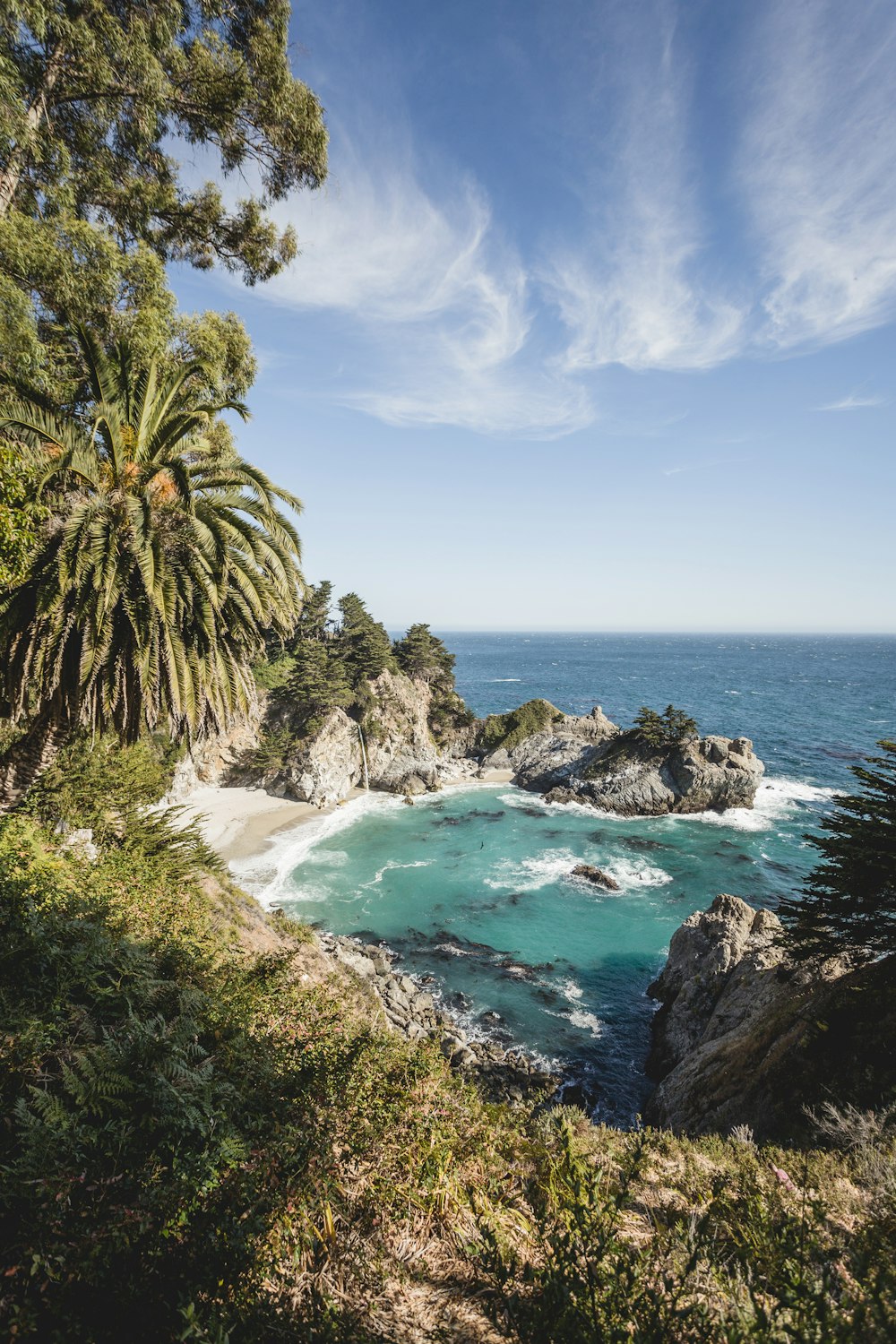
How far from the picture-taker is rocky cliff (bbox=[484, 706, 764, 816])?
43.4 meters

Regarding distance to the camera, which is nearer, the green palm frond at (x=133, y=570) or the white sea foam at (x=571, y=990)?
the green palm frond at (x=133, y=570)

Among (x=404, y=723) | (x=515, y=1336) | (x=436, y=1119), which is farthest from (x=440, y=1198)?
(x=404, y=723)

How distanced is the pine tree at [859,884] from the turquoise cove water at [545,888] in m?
9.41

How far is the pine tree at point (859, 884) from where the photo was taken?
11094mm

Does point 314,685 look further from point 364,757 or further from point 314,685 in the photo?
point 364,757

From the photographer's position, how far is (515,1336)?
3.33 metres

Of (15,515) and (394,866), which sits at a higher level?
(15,515)

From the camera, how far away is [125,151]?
425 inches

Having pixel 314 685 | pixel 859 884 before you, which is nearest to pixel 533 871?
pixel 859 884

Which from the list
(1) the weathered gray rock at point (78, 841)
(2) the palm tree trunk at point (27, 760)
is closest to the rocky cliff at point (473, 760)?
(1) the weathered gray rock at point (78, 841)

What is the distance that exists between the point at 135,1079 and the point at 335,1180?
190 cm

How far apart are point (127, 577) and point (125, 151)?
965 centimetres

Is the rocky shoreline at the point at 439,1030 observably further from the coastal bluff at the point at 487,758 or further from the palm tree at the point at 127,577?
the coastal bluff at the point at 487,758

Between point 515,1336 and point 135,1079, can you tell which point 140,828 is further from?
point 515,1336
